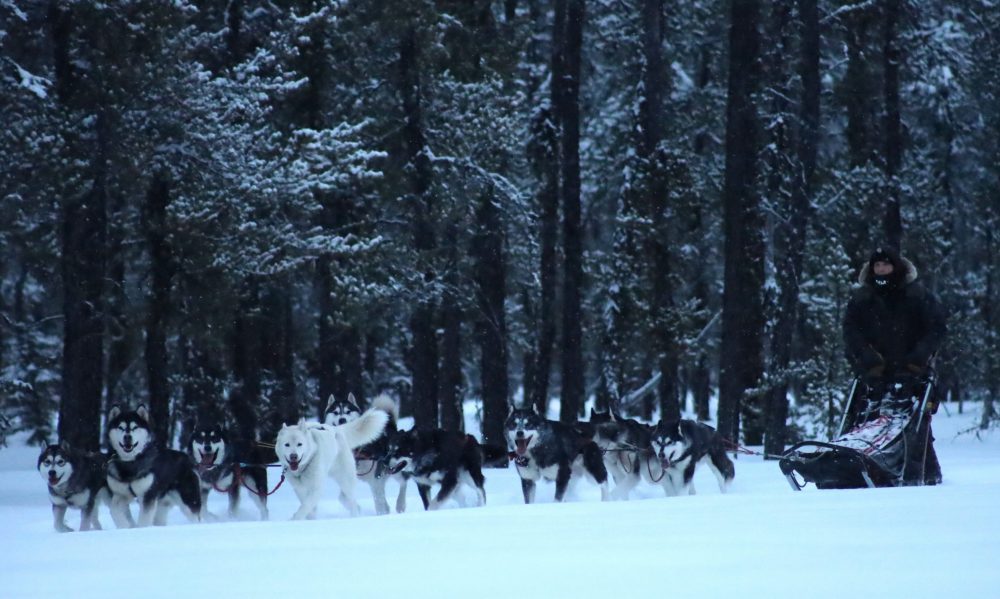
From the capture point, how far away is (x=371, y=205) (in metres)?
19.2

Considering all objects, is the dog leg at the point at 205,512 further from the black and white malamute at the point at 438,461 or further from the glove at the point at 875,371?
the glove at the point at 875,371

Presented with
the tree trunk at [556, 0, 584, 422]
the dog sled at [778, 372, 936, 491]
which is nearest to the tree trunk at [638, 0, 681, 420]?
the tree trunk at [556, 0, 584, 422]

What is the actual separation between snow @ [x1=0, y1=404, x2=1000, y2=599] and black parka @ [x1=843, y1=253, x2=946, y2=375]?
152 centimetres

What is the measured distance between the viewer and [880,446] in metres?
9.41

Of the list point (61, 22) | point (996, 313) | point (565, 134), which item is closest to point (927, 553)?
point (61, 22)

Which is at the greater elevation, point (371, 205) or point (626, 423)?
point (371, 205)

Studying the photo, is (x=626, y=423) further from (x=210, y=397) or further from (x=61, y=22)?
(x=210, y=397)

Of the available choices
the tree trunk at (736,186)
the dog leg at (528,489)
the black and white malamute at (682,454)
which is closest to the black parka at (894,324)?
the black and white malamute at (682,454)

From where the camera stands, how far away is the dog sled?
932cm

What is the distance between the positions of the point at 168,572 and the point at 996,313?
801 inches

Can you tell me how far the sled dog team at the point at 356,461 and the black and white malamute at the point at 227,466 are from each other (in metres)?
0.01

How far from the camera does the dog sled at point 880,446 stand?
9.32 metres

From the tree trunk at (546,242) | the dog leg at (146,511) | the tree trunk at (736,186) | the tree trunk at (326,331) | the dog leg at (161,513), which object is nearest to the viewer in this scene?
the dog leg at (146,511)

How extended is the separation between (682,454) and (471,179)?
27.6ft
